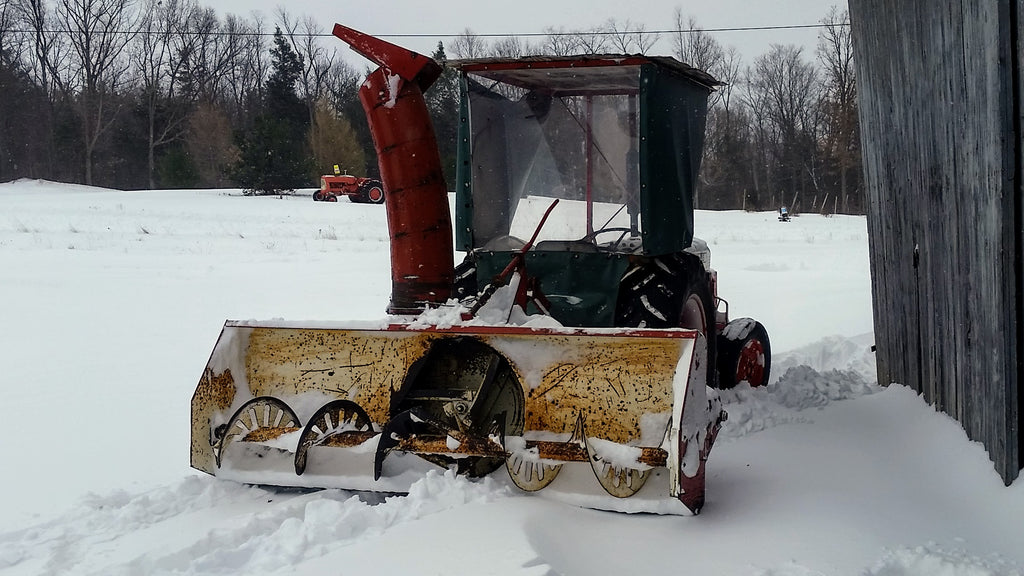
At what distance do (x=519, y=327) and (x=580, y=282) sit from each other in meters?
0.93

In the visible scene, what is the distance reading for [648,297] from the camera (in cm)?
466

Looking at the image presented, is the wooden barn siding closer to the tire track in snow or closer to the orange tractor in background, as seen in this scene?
the tire track in snow

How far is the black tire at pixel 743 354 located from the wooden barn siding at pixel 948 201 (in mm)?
765

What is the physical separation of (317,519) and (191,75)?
57.1 metres

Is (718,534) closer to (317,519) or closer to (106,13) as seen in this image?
(317,519)

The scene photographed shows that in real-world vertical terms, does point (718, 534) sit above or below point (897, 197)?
below

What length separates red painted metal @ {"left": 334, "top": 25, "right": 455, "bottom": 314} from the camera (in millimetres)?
4633

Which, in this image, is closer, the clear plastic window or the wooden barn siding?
the wooden barn siding

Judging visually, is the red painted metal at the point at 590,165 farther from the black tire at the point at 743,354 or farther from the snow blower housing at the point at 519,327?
the black tire at the point at 743,354

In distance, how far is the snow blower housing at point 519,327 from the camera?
381 centimetres

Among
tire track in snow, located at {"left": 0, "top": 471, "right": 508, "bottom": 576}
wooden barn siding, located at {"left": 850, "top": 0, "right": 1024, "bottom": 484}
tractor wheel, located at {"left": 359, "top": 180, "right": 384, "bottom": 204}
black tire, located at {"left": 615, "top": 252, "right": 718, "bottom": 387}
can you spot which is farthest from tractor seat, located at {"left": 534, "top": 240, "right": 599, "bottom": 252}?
tractor wheel, located at {"left": 359, "top": 180, "right": 384, "bottom": 204}

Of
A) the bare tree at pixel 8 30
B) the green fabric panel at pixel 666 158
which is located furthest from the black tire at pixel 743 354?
the bare tree at pixel 8 30

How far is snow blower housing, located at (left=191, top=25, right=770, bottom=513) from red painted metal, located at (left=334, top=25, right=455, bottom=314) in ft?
0.03

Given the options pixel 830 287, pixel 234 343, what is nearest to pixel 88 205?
pixel 830 287
